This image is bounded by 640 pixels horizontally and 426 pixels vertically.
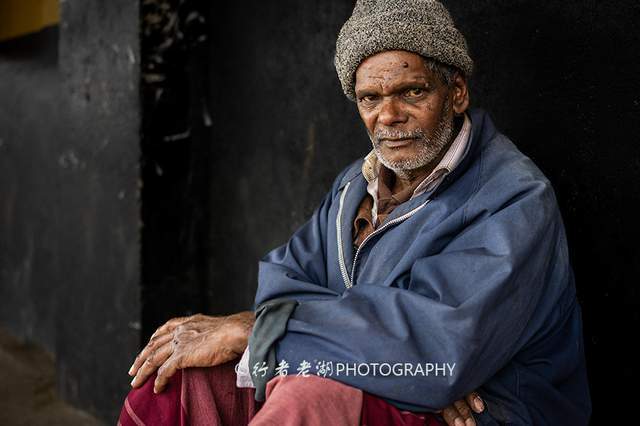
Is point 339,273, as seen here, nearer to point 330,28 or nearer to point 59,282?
point 330,28

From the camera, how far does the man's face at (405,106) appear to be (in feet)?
7.36

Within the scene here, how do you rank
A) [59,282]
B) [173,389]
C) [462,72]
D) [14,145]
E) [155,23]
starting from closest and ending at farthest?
[173,389]
[462,72]
[155,23]
[59,282]
[14,145]

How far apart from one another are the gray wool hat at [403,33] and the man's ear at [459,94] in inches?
1.4

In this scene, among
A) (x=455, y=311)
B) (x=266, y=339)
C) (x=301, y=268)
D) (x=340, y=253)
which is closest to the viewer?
(x=455, y=311)

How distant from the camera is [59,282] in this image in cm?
443

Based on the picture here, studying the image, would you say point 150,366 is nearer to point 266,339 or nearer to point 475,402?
point 266,339

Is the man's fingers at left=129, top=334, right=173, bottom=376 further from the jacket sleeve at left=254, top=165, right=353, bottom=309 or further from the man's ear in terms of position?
the man's ear

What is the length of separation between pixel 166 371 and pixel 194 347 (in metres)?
0.10

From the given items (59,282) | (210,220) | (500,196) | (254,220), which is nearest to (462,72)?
(500,196)

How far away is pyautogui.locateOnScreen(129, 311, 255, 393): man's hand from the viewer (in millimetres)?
2178

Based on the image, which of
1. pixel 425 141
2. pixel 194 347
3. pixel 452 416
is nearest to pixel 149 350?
pixel 194 347

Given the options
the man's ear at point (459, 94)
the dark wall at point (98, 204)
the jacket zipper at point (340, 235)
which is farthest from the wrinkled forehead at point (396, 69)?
the dark wall at point (98, 204)

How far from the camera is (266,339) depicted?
2.04 metres

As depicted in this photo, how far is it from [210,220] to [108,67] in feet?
3.25
